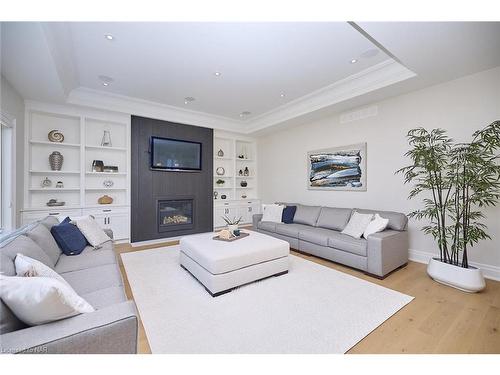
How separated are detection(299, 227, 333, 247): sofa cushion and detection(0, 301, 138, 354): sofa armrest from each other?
2792mm

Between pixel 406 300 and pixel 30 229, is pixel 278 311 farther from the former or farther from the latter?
pixel 30 229

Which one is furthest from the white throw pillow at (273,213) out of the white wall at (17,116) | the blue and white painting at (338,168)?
the white wall at (17,116)

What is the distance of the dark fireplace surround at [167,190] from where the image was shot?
4.52 meters

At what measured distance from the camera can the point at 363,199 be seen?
3.95m

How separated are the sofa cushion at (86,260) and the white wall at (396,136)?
3.84 meters

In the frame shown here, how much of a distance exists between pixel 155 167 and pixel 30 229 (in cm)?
278

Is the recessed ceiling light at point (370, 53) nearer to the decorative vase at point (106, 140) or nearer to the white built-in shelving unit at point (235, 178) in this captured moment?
the white built-in shelving unit at point (235, 178)

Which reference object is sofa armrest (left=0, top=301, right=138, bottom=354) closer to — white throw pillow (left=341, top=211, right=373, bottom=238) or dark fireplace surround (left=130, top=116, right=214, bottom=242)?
white throw pillow (left=341, top=211, right=373, bottom=238)

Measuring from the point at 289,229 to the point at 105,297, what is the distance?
2.95 meters

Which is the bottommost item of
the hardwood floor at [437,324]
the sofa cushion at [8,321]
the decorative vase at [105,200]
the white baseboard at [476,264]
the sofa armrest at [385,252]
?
the hardwood floor at [437,324]

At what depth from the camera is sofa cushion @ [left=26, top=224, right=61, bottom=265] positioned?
1.95 meters

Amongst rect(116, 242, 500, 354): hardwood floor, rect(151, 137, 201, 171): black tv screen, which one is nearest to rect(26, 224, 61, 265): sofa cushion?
rect(116, 242, 500, 354): hardwood floor
